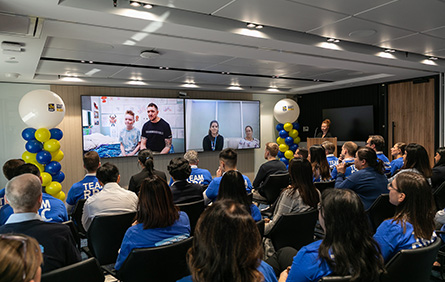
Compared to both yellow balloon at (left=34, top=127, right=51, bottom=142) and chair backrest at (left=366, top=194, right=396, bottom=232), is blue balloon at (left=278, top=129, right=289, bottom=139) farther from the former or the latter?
yellow balloon at (left=34, top=127, right=51, bottom=142)

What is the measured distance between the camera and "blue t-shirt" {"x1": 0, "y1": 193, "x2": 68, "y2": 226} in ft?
7.94

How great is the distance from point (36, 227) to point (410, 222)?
2114 mm

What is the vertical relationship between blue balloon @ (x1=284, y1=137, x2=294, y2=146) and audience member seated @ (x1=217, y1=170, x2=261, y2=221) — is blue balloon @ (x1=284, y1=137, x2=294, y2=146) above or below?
above

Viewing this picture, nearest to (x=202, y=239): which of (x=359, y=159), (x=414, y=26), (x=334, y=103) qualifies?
(x=359, y=159)

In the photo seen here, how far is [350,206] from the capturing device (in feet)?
4.74

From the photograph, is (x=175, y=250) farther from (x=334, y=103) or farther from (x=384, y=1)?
(x=334, y=103)

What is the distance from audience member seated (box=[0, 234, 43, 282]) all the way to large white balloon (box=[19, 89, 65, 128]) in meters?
4.57

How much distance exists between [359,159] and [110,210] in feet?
8.64

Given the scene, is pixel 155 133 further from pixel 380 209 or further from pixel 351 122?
pixel 380 209

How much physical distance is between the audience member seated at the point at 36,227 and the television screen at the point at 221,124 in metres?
6.17

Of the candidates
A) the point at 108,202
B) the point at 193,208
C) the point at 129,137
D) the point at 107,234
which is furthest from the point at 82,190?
the point at 129,137

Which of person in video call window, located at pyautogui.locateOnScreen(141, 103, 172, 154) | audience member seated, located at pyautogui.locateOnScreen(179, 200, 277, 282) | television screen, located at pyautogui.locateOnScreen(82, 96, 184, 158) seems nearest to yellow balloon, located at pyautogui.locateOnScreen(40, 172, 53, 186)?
television screen, located at pyautogui.locateOnScreen(82, 96, 184, 158)

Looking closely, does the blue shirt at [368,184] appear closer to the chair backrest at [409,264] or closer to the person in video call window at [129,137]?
the chair backrest at [409,264]

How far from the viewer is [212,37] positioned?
3584 millimetres
